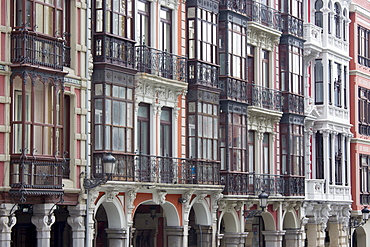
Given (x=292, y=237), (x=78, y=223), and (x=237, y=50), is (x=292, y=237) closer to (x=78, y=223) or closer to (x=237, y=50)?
(x=237, y=50)

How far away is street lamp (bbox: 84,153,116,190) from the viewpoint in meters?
→ 27.7

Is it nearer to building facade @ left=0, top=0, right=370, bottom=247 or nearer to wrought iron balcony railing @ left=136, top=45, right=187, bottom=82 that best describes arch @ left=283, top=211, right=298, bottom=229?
building facade @ left=0, top=0, right=370, bottom=247

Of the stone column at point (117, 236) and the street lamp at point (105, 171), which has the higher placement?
the street lamp at point (105, 171)

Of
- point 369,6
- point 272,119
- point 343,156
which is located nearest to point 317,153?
point 343,156

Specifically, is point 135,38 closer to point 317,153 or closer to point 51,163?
point 51,163

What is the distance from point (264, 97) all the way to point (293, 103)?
2415 millimetres

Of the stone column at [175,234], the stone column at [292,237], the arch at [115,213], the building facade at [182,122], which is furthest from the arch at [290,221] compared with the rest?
the arch at [115,213]

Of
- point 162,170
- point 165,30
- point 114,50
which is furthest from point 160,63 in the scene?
point 162,170

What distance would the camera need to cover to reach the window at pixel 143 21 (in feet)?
106

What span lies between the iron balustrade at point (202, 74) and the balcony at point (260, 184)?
11.1 ft

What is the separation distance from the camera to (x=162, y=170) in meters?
32.4

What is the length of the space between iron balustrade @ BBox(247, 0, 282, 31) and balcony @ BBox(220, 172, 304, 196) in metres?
5.98

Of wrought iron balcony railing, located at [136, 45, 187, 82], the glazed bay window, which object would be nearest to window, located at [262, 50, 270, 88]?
wrought iron balcony railing, located at [136, 45, 187, 82]

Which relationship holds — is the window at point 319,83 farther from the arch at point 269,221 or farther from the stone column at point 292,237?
the arch at point 269,221
